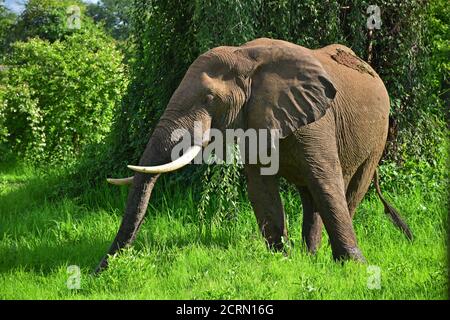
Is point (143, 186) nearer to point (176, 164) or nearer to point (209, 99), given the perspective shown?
point (176, 164)

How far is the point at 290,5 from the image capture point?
359 inches

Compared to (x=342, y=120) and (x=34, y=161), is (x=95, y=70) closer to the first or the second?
(x=34, y=161)

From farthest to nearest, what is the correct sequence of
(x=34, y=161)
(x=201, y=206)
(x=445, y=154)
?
(x=34, y=161), (x=445, y=154), (x=201, y=206)

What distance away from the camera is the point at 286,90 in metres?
6.55

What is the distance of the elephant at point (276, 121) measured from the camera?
6266 millimetres

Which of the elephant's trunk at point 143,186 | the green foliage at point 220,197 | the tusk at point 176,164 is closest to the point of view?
the tusk at point 176,164

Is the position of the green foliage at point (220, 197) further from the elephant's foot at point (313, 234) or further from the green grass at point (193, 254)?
the elephant's foot at point (313, 234)

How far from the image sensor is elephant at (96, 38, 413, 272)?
627 centimetres

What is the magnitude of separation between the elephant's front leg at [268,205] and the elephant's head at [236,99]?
604mm

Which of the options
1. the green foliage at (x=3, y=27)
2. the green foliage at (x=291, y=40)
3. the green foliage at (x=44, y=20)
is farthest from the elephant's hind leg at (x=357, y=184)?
the green foliage at (x=3, y=27)

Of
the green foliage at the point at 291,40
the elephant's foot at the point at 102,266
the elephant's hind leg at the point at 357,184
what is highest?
the green foliage at the point at 291,40

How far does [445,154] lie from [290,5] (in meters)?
3.23
